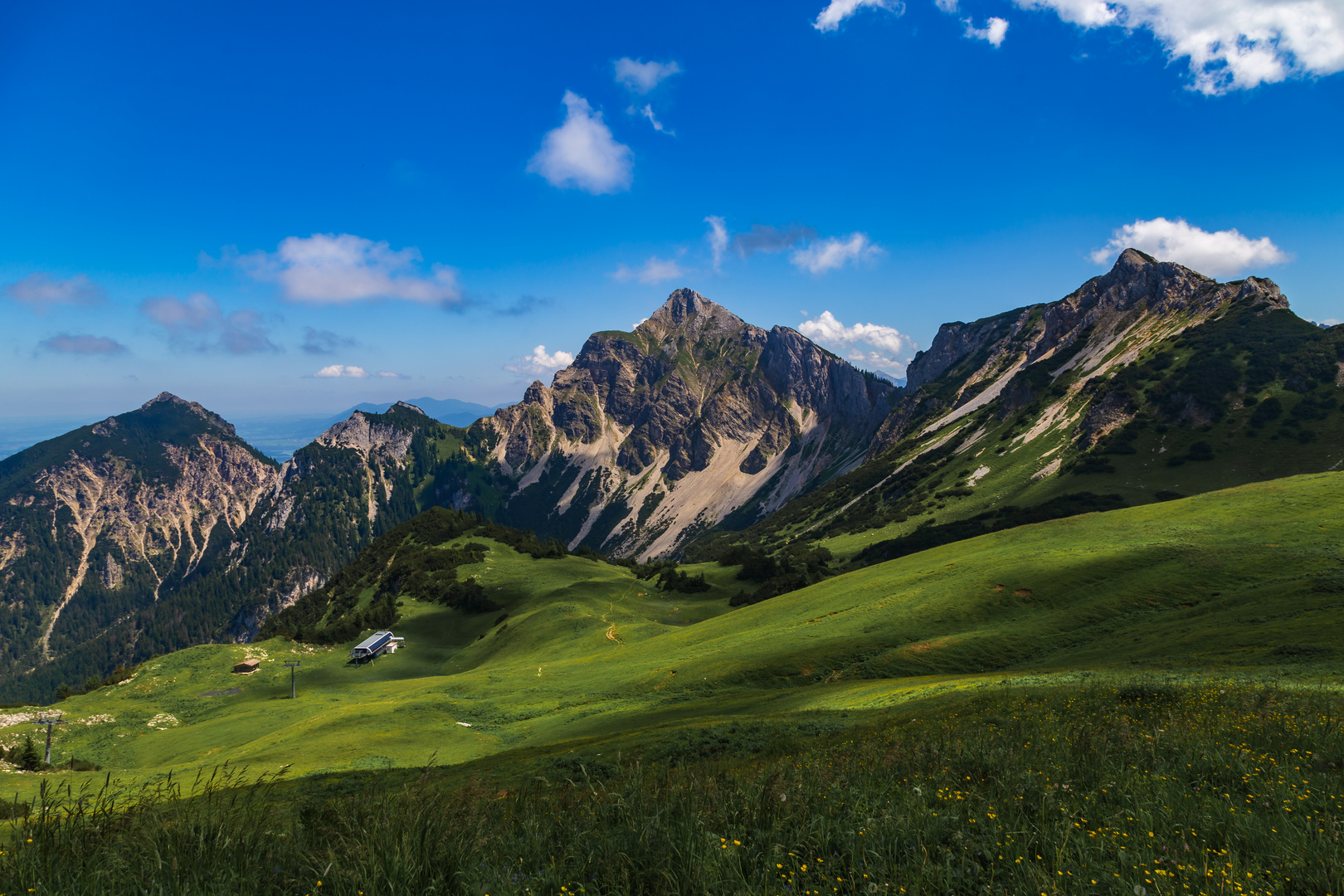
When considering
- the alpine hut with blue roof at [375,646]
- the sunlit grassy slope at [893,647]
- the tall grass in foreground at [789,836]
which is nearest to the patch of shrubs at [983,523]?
the sunlit grassy slope at [893,647]

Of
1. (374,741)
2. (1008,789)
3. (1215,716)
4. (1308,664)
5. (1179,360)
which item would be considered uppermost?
(1179,360)

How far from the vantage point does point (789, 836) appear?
8617mm

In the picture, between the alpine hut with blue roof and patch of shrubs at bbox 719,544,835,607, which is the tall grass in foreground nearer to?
patch of shrubs at bbox 719,544,835,607

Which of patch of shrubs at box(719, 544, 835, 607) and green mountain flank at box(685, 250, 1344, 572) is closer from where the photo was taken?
patch of shrubs at box(719, 544, 835, 607)

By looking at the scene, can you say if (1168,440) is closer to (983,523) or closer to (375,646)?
(983,523)

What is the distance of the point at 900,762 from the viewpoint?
13.4m

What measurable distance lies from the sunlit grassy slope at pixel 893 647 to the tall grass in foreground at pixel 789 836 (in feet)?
62.6

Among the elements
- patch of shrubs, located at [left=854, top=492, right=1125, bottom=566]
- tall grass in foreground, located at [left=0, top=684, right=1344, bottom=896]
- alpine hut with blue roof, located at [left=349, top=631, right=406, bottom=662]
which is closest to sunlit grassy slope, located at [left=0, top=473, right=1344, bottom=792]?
tall grass in foreground, located at [left=0, top=684, right=1344, bottom=896]

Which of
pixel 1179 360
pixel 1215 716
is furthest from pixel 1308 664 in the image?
pixel 1179 360

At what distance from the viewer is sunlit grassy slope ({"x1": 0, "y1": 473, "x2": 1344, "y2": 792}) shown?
3247 cm

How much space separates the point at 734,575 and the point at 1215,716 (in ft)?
426

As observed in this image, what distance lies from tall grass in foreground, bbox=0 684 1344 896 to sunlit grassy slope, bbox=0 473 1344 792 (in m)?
19.1

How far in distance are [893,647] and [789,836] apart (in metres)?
36.6

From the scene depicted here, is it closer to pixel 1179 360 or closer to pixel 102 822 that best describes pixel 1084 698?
pixel 102 822
